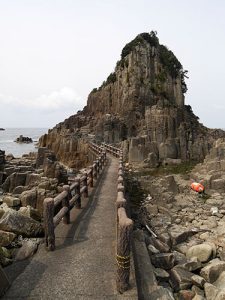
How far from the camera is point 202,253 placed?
37.3 feet

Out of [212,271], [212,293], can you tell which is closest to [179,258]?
[212,271]

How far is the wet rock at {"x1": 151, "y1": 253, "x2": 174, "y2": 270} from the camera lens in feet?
33.0

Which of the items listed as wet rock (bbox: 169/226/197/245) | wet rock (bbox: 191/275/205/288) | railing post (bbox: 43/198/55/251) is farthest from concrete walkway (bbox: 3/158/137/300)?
wet rock (bbox: 169/226/197/245)

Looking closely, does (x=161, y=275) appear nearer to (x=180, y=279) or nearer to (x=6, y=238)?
(x=180, y=279)

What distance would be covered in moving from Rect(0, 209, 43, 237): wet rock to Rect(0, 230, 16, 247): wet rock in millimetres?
325

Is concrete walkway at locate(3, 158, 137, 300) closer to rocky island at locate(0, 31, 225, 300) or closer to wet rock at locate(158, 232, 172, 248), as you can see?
rocky island at locate(0, 31, 225, 300)

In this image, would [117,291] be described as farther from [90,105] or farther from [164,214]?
[90,105]

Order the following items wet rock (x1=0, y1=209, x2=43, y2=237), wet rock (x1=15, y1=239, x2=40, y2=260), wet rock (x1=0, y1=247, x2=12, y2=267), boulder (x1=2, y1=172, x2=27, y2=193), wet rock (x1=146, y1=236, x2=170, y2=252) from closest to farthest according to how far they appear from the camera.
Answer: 1. wet rock (x1=0, y1=247, x2=12, y2=267)
2. wet rock (x1=15, y1=239, x2=40, y2=260)
3. wet rock (x1=0, y1=209, x2=43, y2=237)
4. wet rock (x1=146, y1=236, x2=170, y2=252)
5. boulder (x1=2, y1=172, x2=27, y2=193)

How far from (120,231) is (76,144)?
4018cm

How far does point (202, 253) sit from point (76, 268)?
6.34 meters

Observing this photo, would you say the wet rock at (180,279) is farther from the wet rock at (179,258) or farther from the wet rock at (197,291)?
the wet rock at (179,258)

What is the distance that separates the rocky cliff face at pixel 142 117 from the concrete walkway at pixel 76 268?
26.9 m

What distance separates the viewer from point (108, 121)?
52906 mm

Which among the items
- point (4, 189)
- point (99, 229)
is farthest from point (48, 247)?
point (4, 189)
